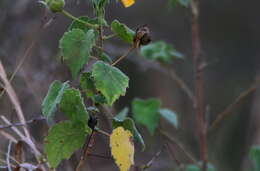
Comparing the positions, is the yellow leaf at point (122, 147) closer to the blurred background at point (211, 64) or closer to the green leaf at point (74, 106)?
the green leaf at point (74, 106)

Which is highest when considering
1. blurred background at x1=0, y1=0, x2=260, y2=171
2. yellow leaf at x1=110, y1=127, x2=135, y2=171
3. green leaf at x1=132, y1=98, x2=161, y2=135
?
yellow leaf at x1=110, y1=127, x2=135, y2=171

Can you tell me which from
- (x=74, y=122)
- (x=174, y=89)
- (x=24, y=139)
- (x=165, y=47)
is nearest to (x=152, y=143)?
(x=174, y=89)

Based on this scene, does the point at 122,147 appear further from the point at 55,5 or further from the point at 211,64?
the point at 211,64

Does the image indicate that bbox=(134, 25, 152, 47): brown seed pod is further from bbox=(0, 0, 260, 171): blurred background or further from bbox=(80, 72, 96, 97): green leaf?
bbox=(0, 0, 260, 171): blurred background

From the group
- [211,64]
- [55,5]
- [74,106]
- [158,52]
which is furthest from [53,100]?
[211,64]

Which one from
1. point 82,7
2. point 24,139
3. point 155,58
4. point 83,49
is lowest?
point 82,7

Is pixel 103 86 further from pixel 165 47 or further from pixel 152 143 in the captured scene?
pixel 152 143

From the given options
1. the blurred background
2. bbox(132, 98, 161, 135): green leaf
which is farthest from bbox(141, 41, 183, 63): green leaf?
the blurred background
